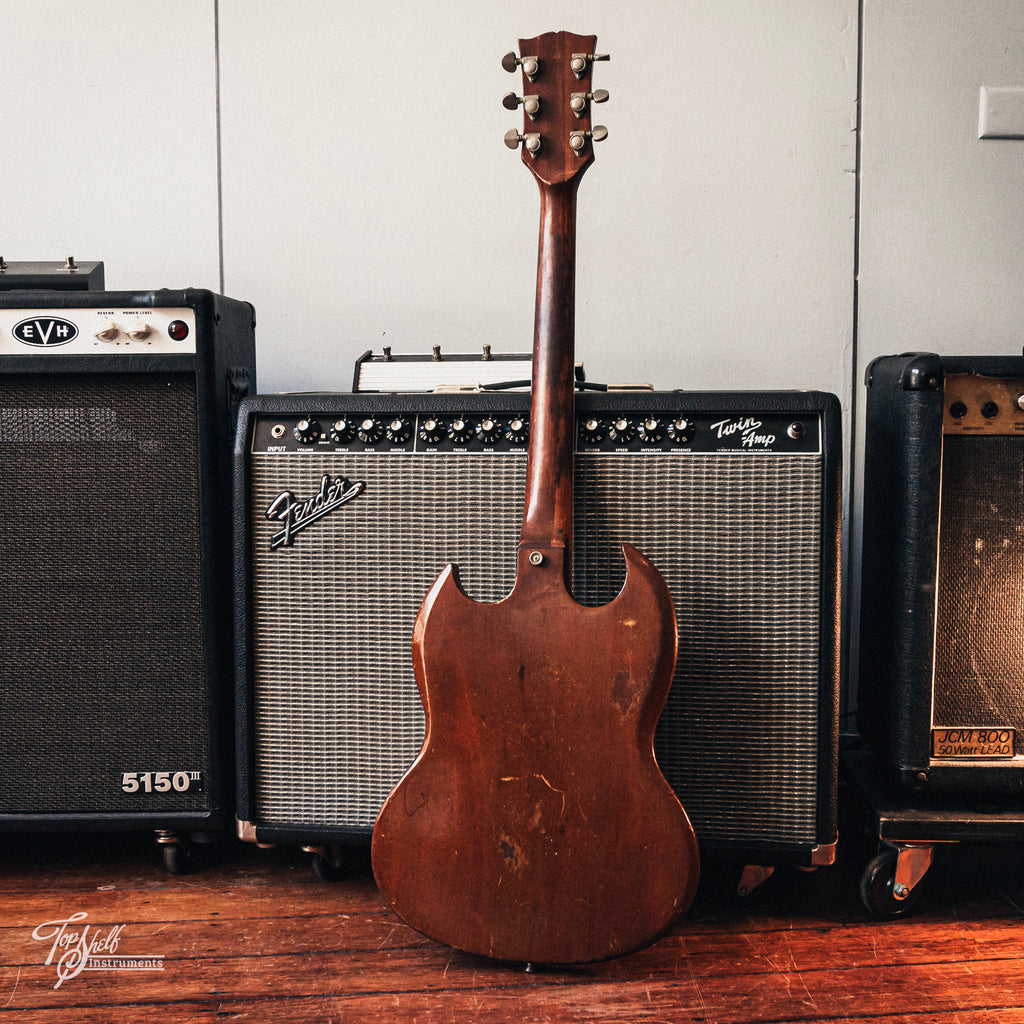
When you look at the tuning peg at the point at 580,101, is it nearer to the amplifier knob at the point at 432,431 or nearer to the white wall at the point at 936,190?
the amplifier knob at the point at 432,431

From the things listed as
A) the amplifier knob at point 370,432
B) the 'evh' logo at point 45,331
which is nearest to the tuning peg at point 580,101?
the amplifier knob at point 370,432

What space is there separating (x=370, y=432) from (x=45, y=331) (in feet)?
1.54

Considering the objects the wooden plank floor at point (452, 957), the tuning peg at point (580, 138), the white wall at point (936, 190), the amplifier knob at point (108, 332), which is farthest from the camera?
the white wall at point (936, 190)

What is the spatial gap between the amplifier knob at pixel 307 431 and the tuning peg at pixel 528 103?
47 cm

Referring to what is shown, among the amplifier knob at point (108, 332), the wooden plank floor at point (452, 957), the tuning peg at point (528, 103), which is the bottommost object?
the wooden plank floor at point (452, 957)

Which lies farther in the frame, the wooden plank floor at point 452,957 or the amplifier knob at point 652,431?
the amplifier knob at point 652,431

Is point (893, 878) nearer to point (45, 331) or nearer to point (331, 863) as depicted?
point (331, 863)

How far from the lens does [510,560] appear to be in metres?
1.13

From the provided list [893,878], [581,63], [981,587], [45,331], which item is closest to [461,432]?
[581,63]

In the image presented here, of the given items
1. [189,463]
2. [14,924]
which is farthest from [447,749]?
[14,924]

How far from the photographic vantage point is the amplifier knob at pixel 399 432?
1.14 m

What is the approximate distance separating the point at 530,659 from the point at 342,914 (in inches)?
18.8

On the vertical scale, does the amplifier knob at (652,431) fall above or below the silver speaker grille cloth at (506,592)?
above

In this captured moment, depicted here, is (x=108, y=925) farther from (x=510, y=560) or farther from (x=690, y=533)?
(x=690, y=533)
